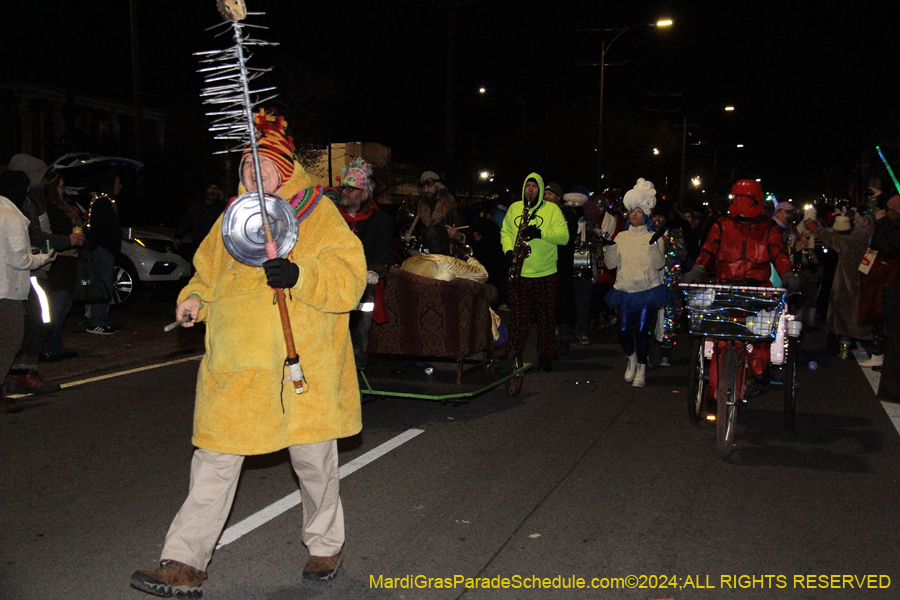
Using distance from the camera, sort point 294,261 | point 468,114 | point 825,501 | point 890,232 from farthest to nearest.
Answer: point 468,114
point 890,232
point 825,501
point 294,261

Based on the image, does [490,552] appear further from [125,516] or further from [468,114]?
[468,114]

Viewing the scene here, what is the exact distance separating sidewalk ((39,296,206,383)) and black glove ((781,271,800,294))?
6.75 metres

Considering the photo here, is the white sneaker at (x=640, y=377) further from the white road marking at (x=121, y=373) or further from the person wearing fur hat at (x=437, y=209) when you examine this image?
the white road marking at (x=121, y=373)

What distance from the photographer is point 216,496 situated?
385 cm

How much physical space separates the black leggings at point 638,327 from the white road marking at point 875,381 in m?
2.14

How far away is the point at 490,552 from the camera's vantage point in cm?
454

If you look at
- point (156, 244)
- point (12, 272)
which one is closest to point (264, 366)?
point (12, 272)

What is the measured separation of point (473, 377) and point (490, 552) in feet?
11.5

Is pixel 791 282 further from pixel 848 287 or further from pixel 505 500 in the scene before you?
pixel 848 287

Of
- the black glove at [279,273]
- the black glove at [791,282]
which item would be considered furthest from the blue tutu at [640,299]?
the black glove at [279,273]

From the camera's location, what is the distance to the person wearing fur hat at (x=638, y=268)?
868 centimetres

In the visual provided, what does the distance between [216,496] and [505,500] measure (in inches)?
80.7

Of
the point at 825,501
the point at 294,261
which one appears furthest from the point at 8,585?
the point at 825,501

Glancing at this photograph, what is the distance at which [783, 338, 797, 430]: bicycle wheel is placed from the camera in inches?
282
